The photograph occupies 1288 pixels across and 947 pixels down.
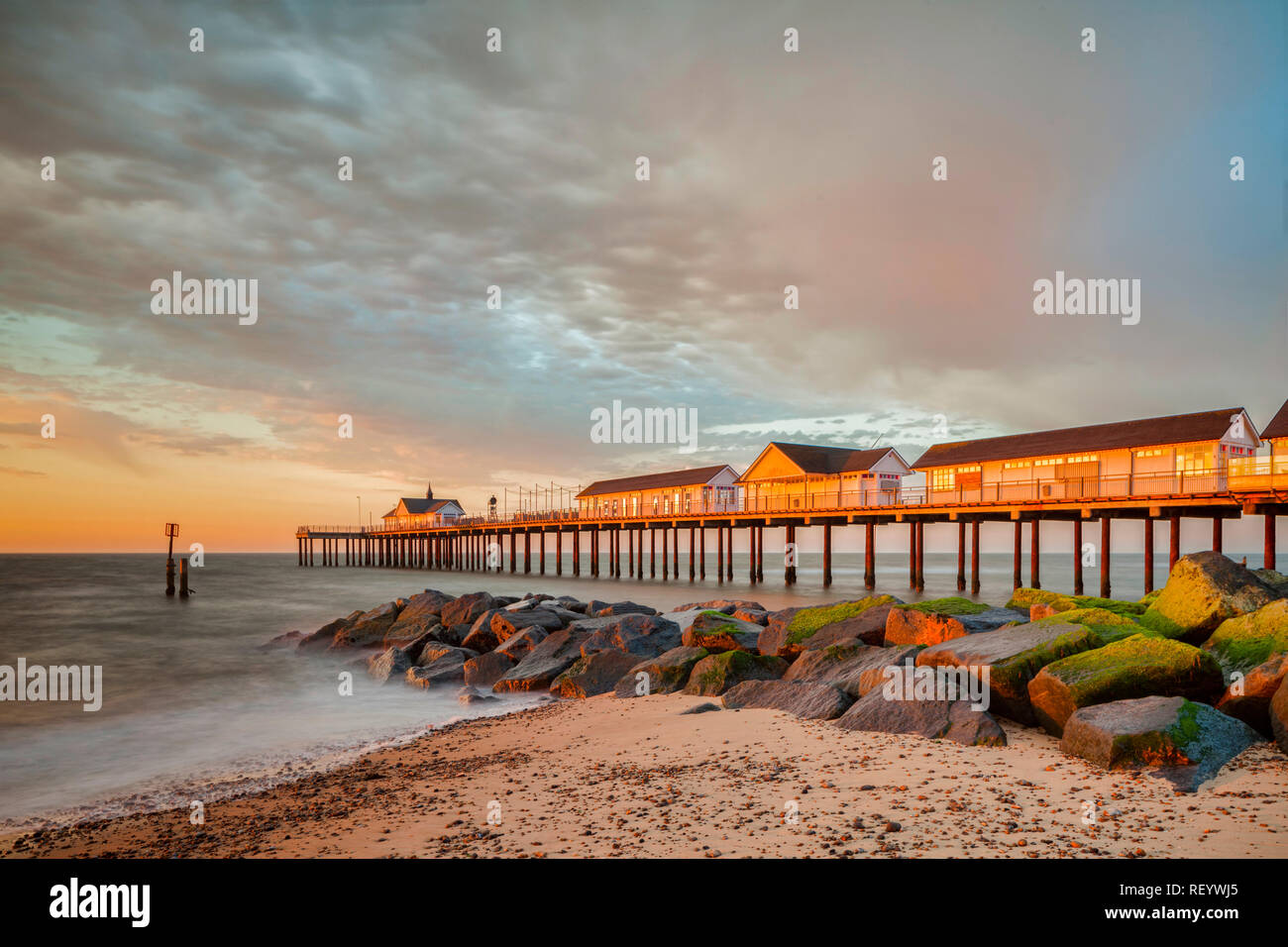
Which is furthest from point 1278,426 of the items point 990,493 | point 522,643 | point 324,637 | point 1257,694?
point 324,637

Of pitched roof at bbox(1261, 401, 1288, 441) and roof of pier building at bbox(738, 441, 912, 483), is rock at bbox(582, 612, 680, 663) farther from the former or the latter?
roof of pier building at bbox(738, 441, 912, 483)

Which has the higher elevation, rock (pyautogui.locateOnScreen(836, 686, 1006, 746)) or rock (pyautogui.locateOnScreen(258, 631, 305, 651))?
rock (pyautogui.locateOnScreen(836, 686, 1006, 746))

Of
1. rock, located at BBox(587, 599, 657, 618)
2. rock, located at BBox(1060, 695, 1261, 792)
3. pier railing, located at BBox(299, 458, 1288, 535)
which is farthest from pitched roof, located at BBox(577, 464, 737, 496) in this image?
rock, located at BBox(1060, 695, 1261, 792)

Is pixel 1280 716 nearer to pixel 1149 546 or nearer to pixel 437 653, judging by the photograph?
pixel 437 653

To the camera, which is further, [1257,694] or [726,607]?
[726,607]

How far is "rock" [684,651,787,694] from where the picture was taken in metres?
11.9

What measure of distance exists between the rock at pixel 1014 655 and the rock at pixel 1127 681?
1.10 feet

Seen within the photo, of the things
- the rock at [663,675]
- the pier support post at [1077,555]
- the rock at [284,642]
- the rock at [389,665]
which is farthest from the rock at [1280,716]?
the pier support post at [1077,555]

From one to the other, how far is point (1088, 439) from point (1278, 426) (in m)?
7.35

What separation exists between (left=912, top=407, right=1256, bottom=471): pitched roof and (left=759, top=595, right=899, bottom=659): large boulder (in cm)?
2395

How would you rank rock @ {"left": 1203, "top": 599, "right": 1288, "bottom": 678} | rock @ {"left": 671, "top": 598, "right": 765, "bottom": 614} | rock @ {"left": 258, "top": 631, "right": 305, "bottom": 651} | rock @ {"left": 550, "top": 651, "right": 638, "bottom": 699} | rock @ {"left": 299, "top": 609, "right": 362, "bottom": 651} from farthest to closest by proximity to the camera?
rock @ {"left": 258, "top": 631, "right": 305, "bottom": 651} < rock @ {"left": 299, "top": 609, "right": 362, "bottom": 651} < rock @ {"left": 671, "top": 598, "right": 765, "bottom": 614} < rock @ {"left": 550, "top": 651, "right": 638, "bottom": 699} < rock @ {"left": 1203, "top": 599, "right": 1288, "bottom": 678}

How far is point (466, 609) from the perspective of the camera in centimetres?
2383

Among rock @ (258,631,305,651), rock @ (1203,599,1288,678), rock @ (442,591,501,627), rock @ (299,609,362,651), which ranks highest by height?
rock @ (1203,599,1288,678)

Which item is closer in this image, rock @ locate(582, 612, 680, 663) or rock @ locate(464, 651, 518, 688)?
rock @ locate(582, 612, 680, 663)
